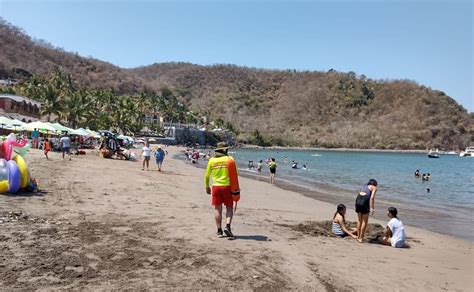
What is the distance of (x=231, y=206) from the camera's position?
7660mm

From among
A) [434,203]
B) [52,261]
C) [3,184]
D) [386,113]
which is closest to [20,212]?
[3,184]

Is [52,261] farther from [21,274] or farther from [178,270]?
[178,270]

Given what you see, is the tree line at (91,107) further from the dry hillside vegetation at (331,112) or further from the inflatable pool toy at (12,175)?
the inflatable pool toy at (12,175)

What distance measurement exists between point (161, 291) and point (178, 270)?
2.34 feet

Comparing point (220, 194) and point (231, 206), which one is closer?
point (220, 194)

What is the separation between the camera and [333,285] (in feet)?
18.0

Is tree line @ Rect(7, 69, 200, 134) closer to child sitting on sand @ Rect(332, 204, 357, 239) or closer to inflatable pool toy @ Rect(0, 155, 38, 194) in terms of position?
inflatable pool toy @ Rect(0, 155, 38, 194)

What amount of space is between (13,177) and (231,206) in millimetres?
5097

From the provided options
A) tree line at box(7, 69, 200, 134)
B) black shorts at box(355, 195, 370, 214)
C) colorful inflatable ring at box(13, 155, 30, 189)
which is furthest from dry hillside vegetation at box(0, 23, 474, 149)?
black shorts at box(355, 195, 370, 214)

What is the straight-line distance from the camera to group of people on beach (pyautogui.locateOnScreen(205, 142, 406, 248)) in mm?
7527

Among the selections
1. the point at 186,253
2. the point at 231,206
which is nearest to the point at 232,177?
the point at 231,206

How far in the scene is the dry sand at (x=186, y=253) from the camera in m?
5.06

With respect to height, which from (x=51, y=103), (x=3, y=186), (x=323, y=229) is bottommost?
(x=323, y=229)

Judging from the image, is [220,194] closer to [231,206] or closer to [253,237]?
[231,206]
